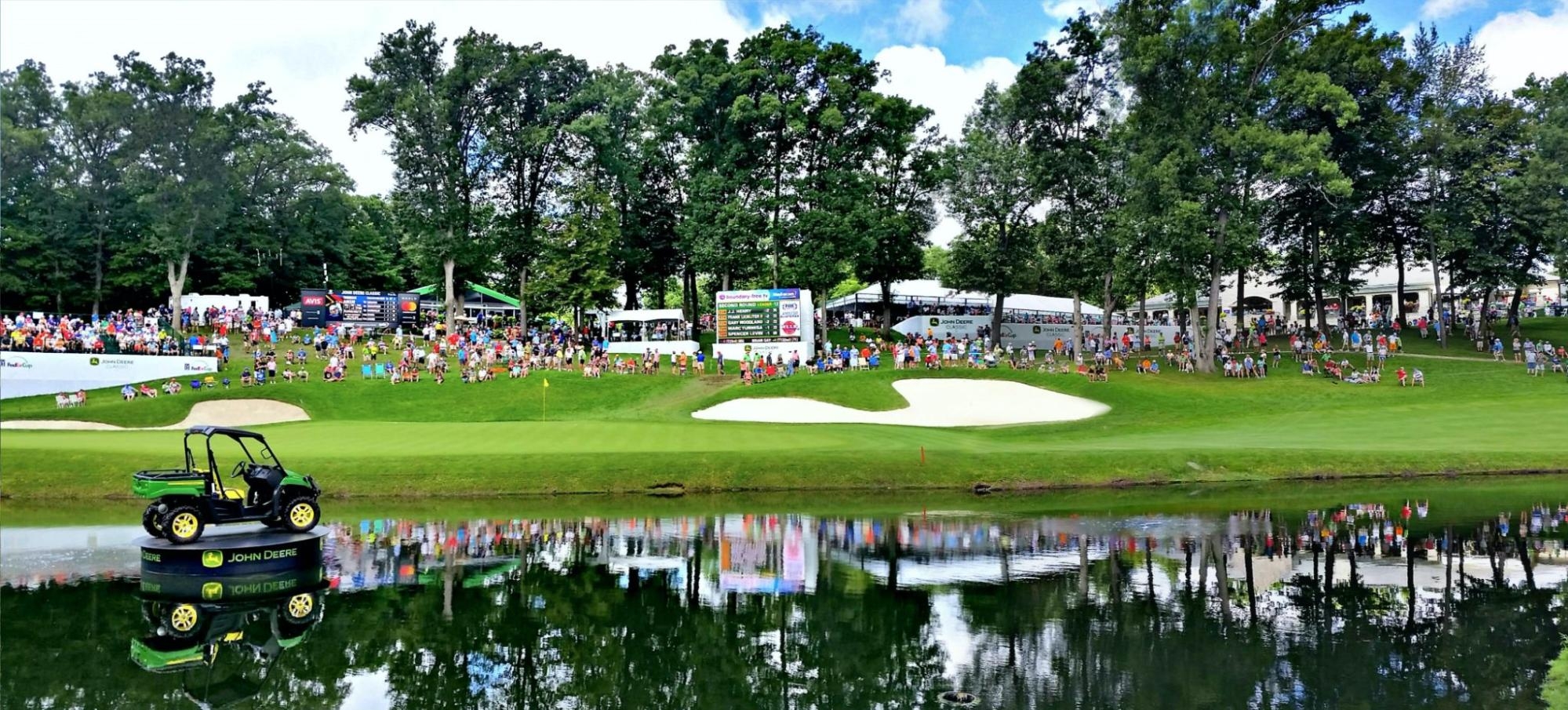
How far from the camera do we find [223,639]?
13.1 meters

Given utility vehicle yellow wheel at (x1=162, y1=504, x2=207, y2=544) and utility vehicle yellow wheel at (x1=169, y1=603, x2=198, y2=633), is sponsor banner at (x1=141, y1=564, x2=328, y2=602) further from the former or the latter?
utility vehicle yellow wheel at (x1=162, y1=504, x2=207, y2=544)

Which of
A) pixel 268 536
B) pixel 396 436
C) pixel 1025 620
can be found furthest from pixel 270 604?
pixel 396 436

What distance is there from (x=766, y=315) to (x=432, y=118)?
2407cm

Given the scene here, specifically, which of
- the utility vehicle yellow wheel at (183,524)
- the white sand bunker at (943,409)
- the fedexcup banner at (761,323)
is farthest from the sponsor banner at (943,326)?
the utility vehicle yellow wheel at (183,524)

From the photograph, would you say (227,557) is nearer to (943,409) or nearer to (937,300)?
(943,409)

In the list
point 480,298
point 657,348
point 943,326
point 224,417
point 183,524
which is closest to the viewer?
point 183,524

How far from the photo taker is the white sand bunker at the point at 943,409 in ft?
129

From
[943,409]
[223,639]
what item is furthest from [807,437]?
[223,639]

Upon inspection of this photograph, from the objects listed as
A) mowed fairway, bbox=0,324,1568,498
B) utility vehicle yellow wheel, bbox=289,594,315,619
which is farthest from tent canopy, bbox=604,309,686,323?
utility vehicle yellow wheel, bbox=289,594,315,619

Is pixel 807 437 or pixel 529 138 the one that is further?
pixel 529 138

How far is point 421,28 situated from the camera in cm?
5728

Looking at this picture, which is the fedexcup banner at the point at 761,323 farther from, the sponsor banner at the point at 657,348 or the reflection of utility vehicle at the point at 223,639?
the reflection of utility vehicle at the point at 223,639

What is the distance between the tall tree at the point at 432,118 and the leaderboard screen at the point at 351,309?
3.67 meters

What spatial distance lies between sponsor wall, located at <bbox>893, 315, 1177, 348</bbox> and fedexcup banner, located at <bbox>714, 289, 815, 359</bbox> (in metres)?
15.9
